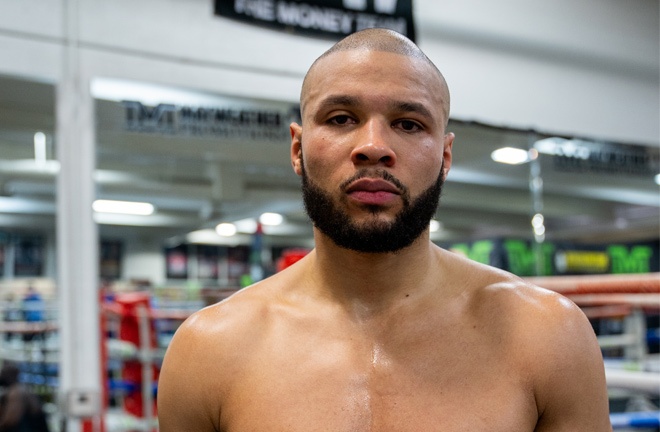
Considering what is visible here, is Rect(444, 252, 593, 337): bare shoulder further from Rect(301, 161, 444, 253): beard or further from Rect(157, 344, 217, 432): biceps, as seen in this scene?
Rect(157, 344, 217, 432): biceps

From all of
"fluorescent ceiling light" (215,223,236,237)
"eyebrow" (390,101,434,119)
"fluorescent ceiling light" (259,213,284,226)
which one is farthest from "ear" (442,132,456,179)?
"fluorescent ceiling light" (215,223,236,237)

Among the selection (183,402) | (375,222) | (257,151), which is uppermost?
(257,151)

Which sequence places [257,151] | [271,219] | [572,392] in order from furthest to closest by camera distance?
[271,219], [257,151], [572,392]

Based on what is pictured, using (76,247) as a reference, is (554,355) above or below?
below

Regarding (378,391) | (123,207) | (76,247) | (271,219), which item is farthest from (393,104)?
(271,219)

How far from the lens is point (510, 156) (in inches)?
195

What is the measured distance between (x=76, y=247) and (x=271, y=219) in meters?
2.41

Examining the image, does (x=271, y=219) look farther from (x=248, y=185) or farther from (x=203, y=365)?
(x=203, y=365)

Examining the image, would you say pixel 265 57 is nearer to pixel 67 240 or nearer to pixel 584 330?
pixel 67 240

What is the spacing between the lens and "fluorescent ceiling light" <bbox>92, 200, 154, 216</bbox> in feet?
11.5

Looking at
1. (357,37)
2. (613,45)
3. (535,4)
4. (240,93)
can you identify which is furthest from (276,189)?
(357,37)

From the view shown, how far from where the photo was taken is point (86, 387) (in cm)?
327

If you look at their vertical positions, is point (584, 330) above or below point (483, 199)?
below

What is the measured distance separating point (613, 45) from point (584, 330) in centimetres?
447
